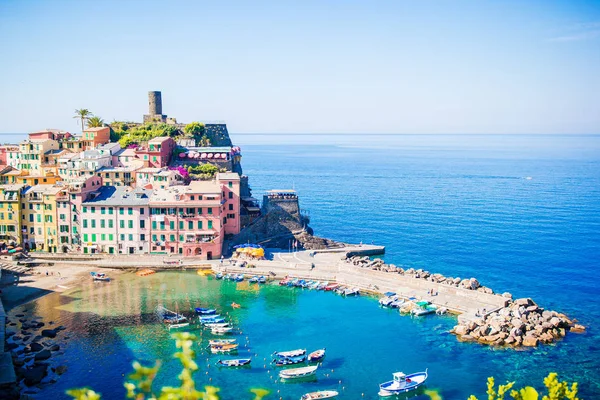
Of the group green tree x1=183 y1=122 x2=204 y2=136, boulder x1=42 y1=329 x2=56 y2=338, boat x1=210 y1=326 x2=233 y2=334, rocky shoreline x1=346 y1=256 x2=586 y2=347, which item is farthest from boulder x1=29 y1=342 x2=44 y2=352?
green tree x1=183 y1=122 x2=204 y2=136

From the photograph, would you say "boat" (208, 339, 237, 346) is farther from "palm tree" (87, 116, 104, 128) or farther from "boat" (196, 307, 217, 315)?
"palm tree" (87, 116, 104, 128)

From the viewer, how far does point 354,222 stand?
10662 centimetres

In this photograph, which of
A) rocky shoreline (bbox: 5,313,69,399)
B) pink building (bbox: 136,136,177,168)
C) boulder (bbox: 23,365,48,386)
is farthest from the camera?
pink building (bbox: 136,136,177,168)

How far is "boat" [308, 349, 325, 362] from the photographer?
47812 mm

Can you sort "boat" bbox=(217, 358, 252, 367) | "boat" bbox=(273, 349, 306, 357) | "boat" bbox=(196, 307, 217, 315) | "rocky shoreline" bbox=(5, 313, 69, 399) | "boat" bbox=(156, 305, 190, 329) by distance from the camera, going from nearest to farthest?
"rocky shoreline" bbox=(5, 313, 69, 399) < "boat" bbox=(217, 358, 252, 367) < "boat" bbox=(273, 349, 306, 357) < "boat" bbox=(156, 305, 190, 329) < "boat" bbox=(196, 307, 217, 315)

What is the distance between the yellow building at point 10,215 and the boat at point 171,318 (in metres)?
31.1

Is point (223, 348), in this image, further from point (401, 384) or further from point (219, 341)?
point (401, 384)

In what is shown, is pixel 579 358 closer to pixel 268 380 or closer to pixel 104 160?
pixel 268 380

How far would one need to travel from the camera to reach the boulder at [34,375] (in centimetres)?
4316

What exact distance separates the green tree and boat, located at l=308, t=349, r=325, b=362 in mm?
70679

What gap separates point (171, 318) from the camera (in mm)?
56344

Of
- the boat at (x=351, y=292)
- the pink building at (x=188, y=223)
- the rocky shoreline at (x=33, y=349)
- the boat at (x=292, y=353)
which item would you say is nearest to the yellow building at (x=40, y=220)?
the pink building at (x=188, y=223)

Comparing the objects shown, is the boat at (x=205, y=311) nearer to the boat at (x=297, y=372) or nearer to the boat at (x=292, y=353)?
the boat at (x=292, y=353)

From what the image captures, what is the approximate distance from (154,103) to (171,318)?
248 feet
